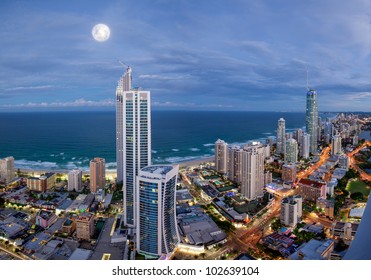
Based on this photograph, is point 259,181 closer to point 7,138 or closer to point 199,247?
point 199,247

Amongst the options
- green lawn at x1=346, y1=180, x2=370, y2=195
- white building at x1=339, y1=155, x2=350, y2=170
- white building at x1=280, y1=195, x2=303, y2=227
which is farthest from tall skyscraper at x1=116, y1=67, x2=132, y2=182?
white building at x1=339, y1=155, x2=350, y2=170

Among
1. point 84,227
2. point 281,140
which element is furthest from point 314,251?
point 281,140

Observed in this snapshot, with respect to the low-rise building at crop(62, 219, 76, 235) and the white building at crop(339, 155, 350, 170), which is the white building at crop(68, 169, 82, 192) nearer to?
the low-rise building at crop(62, 219, 76, 235)

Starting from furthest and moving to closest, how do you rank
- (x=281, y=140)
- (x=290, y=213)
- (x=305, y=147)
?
(x=281, y=140) < (x=305, y=147) < (x=290, y=213)

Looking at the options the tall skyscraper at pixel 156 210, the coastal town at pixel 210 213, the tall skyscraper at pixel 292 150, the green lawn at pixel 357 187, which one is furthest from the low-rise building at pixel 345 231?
the tall skyscraper at pixel 292 150

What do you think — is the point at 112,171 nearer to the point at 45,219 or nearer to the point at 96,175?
the point at 96,175

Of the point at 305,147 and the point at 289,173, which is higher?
the point at 305,147

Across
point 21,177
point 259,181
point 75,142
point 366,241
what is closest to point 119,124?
point 21,177
